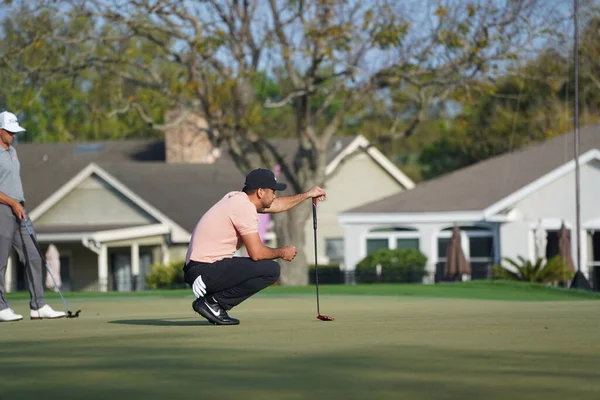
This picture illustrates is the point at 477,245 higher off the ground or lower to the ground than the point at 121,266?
higher

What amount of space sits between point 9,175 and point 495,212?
27.8 m

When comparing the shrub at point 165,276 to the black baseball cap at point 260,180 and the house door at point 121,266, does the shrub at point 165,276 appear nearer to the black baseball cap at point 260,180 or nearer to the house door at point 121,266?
the house door at point 121,266

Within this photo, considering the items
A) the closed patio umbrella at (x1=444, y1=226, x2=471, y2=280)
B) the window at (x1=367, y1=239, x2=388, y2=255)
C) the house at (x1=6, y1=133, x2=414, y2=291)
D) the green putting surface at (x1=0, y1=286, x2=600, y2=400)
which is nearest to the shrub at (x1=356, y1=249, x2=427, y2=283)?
the window at (x1=367, y1=239, x2=388, y2=255)

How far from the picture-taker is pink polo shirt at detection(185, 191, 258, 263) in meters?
11.4

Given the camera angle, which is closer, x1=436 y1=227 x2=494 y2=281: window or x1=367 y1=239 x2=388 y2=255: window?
x1=436 y1=227 x2=494 y2=281: window

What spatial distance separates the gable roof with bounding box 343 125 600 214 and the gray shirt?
27869 millimetres

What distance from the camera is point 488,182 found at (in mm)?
42500

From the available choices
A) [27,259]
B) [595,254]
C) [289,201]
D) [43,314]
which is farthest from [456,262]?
[289,201]

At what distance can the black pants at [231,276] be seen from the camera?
1143cm

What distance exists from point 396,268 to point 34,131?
42920 millimetres

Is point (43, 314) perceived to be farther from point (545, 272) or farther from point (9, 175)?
point (545, 272)

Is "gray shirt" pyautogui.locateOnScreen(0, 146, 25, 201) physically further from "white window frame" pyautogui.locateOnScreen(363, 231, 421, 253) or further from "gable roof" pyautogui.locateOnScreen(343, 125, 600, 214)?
"white window frame" pyautogui.locateOnScreen(363, 231, 421, 253)

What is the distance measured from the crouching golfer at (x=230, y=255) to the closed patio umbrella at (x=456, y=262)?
2599 cm

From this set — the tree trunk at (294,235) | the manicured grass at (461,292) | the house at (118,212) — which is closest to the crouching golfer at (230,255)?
the manicured grass at (461,292)
